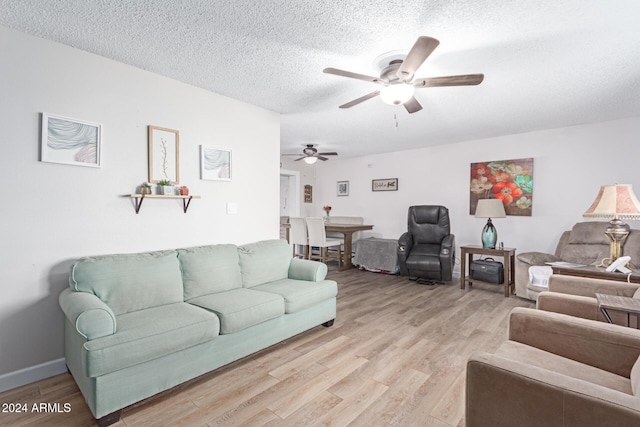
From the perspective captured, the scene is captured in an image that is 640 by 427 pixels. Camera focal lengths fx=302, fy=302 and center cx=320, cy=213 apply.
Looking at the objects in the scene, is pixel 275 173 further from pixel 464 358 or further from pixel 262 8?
pixel 464 358

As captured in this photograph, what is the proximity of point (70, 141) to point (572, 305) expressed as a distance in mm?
3510

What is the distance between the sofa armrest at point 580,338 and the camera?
135 cm

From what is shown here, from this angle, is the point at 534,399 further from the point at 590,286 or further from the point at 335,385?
the point at 590,286

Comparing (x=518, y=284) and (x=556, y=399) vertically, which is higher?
(x=556, y=399)

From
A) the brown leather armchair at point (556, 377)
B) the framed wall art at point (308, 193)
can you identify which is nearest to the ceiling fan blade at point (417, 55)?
the brown leather armchair at point (556, 377)

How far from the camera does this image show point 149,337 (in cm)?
173

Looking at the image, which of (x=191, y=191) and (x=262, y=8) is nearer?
(x=262, y=8)

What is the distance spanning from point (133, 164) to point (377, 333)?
259 cm

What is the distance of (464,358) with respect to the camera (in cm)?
235

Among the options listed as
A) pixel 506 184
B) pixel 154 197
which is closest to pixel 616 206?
pixel 506 184

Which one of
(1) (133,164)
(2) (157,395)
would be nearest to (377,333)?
(2) (157,395)

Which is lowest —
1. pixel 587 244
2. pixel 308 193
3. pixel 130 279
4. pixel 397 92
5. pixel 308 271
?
pixel 308 271

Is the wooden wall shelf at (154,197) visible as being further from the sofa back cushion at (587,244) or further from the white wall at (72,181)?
the sofa back cushion at (587,244)

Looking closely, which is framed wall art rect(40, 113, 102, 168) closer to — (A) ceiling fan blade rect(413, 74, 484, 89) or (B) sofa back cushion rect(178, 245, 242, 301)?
(B) sofa back cushion rect(178, 245, 242, 301)
